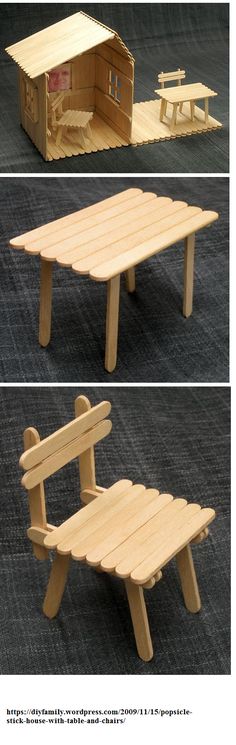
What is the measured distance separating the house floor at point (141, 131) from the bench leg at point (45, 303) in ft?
4.23

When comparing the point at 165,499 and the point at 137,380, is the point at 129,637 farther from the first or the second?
the point at 137,380

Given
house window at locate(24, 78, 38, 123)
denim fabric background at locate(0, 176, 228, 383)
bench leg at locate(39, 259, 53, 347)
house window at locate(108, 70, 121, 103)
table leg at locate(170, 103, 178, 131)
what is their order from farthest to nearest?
1. table leg at locate(170, 103, 178, 131)
2. house window at locate(108, 70, 121, 103)
3. house window at locate(24, 78, 38, 123)
4. denim fabric background at locate(0, 176, 228, 383)
5. bench leg at locate(39, 259, 53, 347)

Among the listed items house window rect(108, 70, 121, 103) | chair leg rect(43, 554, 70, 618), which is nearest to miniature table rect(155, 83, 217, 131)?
house window rect(108, 70, 121, 103)

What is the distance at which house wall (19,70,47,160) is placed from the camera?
515 centimetres

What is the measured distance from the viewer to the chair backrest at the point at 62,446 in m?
3.61

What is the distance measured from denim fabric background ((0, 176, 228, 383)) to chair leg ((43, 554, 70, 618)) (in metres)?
0.95

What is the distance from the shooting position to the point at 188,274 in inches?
181

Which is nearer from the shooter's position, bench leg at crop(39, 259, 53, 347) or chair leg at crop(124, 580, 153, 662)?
chair leg at crop(124, 580, 153, 662)

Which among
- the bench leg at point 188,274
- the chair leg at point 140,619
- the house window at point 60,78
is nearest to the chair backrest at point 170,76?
the house window at point 60,78

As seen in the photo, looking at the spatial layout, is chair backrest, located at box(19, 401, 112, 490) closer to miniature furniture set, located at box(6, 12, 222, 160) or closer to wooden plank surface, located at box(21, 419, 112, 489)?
wooden plank surface, located at box(21, 419, 112, 489)

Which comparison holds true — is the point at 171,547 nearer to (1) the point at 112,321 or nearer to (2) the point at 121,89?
(1) the point at 112,321

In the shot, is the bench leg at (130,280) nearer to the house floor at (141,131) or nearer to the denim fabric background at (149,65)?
the denim fabric background at (149,65)

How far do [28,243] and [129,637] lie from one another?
1.57 m

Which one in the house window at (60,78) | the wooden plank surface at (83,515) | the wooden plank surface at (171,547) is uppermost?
the house window at (60,78)
